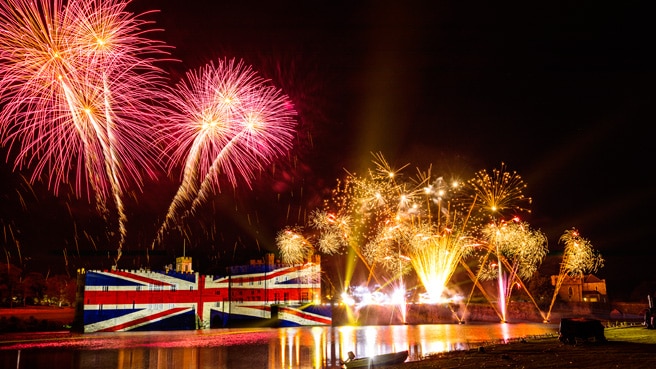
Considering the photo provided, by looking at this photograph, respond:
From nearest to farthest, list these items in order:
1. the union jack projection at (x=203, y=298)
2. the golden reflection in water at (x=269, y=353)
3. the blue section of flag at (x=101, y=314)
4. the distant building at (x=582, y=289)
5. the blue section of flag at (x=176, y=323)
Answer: the golden reflection in water at (x=269, y=353) < the blue section of flag at (x=101, y=314) < the union jack projection at (x=203, y=298) < the blue section of flag at (x=176, y=323) < the distant building at (x=582, y=289)

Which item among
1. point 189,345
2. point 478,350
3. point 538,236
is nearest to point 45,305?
point 189,345

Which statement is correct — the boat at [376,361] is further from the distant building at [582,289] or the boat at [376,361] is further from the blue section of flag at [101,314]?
the distant building at [582,289]

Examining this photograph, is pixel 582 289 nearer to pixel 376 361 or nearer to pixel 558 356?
pixel 558 356

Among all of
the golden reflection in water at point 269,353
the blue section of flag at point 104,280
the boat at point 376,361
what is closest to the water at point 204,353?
the golden reflection in water at point 269,353

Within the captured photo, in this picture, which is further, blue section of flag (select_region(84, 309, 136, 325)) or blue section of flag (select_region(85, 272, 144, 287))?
blue section of flag (select_region(85, 272, 144, 287))

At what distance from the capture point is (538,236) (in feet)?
143

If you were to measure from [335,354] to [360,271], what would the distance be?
170ft

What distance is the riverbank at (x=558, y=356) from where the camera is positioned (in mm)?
15586

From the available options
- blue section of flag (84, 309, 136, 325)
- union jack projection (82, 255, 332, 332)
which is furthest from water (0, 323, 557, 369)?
union jack projection (82, 255, 332, 332)

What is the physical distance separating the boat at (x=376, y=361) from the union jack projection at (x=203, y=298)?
103 ft

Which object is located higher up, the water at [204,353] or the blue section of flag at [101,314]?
the blue section of flag at [101,314]

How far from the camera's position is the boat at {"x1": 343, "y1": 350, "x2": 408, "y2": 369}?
18.2 metres

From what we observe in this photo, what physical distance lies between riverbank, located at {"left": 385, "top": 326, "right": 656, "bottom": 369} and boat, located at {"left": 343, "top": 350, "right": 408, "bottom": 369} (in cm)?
66

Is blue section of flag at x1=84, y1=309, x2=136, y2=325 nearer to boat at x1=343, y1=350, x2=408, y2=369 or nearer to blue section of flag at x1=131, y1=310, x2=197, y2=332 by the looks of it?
blue section of flag at x1=131, y1=310, x2=197, y2=332
